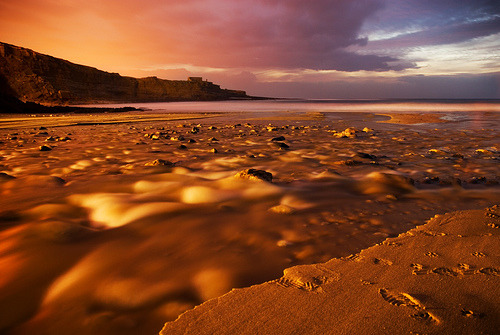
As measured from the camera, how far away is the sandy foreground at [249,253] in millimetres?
968

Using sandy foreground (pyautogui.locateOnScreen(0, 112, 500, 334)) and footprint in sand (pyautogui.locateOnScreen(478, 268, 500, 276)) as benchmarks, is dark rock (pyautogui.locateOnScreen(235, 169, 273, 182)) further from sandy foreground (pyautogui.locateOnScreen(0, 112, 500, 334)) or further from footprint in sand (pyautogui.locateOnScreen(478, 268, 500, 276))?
footprint in sand (pyautogui.locateOnScreen(478, 268, 500, 276))

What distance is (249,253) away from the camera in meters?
1.42

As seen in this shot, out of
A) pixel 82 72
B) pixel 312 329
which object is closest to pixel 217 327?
pixel 312 329

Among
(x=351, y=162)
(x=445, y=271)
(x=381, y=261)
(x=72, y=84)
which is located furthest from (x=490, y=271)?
(x=72, y=84)

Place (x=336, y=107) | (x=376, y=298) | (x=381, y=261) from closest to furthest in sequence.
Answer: (x=376, y=298), (x=381, y=261), (x=336, y=107)

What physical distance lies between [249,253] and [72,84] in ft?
250

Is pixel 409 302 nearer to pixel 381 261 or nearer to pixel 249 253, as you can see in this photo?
pixel 381 261

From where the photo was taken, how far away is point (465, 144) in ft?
16.1

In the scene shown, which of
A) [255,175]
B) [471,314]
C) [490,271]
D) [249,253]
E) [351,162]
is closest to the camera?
[471,314]

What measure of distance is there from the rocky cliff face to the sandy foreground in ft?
64.9

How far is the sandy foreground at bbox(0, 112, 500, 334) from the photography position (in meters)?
0.97

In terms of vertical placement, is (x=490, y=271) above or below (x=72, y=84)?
below

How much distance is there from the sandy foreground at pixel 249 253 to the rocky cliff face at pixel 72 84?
64.9ft

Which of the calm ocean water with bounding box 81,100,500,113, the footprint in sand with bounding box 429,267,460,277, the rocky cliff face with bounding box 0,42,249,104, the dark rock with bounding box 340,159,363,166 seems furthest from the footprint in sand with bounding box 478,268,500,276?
the rocky cliff face with bounding box 0,42,249,104
